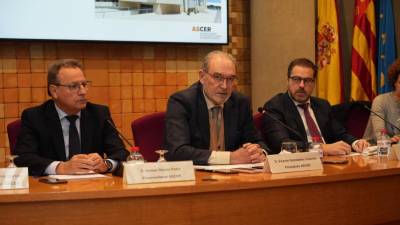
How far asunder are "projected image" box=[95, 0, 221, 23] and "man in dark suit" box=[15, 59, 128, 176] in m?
1.49

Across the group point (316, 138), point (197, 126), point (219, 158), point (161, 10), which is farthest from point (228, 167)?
point (161, 10)

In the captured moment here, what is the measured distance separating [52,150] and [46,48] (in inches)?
62.2

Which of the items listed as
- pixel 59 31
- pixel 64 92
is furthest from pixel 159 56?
pixel 64 92

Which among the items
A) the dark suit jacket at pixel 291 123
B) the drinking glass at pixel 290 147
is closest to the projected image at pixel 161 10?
the dark suit jacket at pixel 291 123

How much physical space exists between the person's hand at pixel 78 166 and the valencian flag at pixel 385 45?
321 centimetres

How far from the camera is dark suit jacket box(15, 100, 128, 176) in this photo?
287 centimetres

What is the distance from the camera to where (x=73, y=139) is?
3.03 m

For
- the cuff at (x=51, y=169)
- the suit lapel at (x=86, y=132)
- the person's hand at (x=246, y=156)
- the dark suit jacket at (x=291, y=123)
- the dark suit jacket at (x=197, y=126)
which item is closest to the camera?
the cuff at (x=51, y=169)

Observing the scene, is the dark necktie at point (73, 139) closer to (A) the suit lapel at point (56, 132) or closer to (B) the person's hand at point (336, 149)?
(A) the suit lapel at point (56, 132)

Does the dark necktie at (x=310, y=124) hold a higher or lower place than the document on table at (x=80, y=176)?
higher

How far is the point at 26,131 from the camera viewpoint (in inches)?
117

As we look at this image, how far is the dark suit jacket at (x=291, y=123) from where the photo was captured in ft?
11.7

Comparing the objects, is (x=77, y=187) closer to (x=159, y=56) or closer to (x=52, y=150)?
(x=52, y=150)

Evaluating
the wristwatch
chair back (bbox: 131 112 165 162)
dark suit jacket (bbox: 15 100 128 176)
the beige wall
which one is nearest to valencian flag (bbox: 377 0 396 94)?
the beige wall
